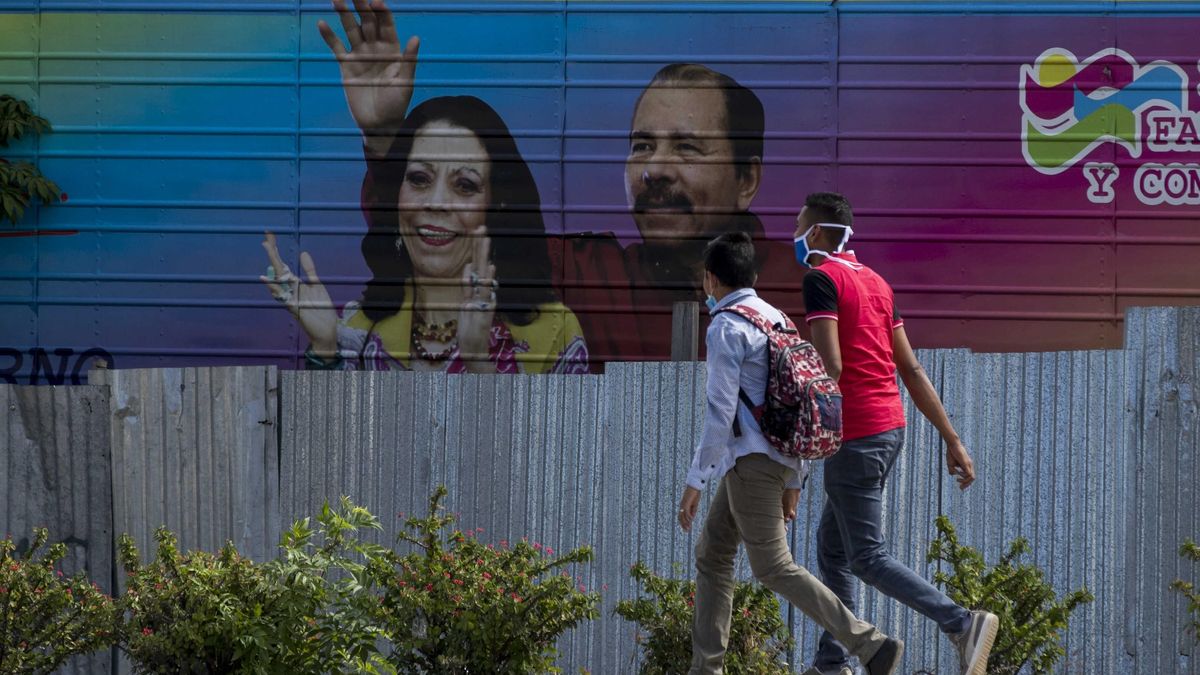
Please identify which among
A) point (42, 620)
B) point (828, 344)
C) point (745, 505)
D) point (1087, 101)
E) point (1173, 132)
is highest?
point (1087, 101)

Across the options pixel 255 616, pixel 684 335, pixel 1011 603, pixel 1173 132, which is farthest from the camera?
pixel 1173 132

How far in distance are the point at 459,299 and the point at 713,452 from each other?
3.13m

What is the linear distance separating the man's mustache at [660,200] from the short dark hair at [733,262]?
2.57 meters

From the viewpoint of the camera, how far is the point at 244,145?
24.9 feet

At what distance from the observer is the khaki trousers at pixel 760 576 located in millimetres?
4480

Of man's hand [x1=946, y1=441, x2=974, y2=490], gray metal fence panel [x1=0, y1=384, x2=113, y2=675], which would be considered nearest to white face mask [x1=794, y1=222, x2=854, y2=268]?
man's hand [x1=946, y1=441, x2=974, y2=490]

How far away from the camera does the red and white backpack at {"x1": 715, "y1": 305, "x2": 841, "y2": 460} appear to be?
4.41 meters

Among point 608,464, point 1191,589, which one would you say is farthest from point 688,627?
point 1191,589

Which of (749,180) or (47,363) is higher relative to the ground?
(749,180)

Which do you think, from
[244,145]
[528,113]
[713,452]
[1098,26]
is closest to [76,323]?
[244,145]

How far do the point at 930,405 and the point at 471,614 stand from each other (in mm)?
1815

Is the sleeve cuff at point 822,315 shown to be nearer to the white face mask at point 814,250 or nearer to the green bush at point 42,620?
→ the white face mask at point 814,250

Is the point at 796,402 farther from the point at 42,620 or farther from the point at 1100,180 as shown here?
the point at 1100,180

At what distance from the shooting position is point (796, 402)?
14.5 feet
